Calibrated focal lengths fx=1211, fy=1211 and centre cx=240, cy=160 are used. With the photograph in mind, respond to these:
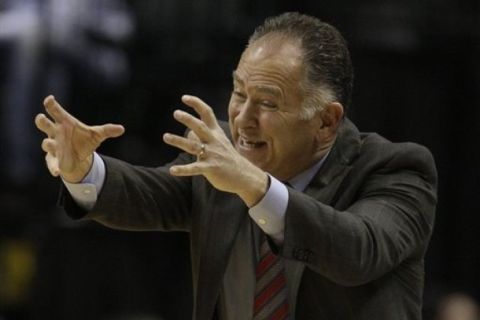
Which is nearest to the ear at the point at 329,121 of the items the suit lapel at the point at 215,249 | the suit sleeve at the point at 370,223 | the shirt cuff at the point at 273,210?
the suit sleeve at the point at 370,223

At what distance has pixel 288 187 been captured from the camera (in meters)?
2.64

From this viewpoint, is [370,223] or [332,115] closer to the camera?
[370,223]

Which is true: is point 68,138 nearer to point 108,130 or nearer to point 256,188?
point 108,130

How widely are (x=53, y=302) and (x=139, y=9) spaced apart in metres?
1.36

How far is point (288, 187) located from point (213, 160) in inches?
10.4

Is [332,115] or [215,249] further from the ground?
[332,115]

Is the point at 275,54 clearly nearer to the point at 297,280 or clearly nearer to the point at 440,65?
the point at 297,280

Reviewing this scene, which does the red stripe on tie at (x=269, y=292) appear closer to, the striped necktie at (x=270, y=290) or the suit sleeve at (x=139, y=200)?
the striped necktie at (x=270, y=290)

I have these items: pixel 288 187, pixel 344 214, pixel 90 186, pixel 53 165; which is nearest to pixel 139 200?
pixel 90 186

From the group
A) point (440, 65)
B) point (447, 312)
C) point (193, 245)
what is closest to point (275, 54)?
point (193, 245)

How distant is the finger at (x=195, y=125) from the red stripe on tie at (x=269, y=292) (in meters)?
0.54

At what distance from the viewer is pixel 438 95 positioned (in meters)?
5.75

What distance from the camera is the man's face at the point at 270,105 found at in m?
2.76

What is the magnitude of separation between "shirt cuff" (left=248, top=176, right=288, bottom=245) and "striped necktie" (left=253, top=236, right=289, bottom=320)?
0.30 meters
